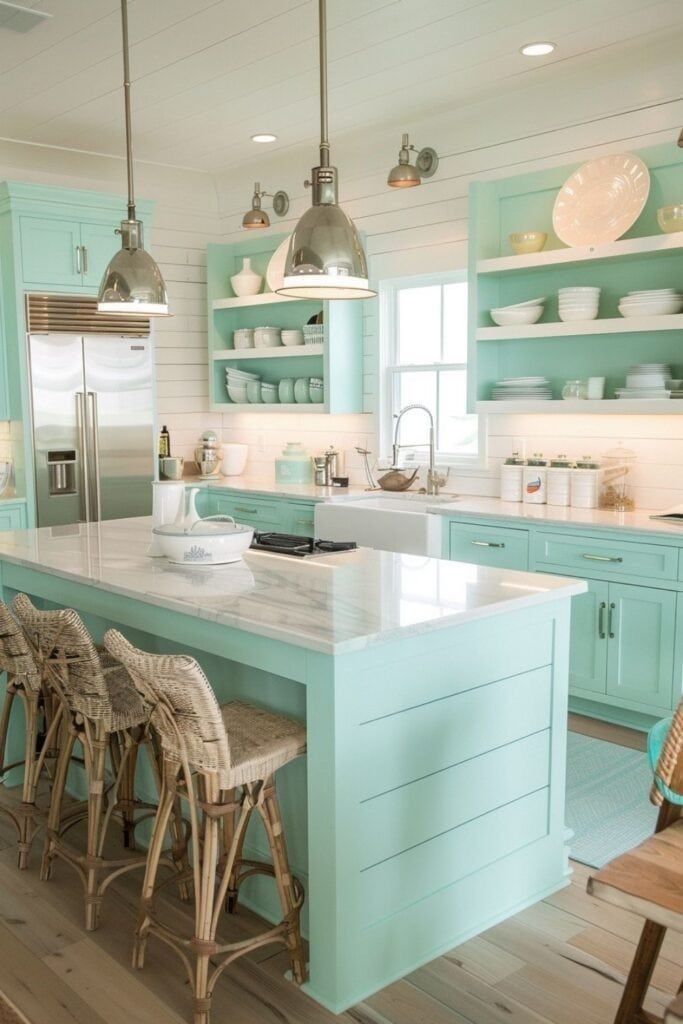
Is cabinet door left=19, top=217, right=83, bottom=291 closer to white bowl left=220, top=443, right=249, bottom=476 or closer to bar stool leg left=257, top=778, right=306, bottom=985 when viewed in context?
white bowl left=220, top=443, right=249, bottom=476

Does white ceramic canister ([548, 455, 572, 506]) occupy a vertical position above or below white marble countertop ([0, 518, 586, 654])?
above

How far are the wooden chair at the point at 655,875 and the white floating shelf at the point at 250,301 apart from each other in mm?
4859

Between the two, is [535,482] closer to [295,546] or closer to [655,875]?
[295,546]

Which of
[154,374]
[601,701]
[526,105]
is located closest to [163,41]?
[526,105]

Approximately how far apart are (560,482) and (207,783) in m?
3.01

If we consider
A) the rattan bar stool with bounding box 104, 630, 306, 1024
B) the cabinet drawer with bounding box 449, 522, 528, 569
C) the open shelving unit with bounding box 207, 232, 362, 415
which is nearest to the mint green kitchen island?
the rattan bar stool with bounding box 104, 630, 306, 1024

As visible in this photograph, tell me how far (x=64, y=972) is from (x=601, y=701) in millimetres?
2657

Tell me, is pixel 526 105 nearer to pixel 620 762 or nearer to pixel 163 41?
pixel 163 41

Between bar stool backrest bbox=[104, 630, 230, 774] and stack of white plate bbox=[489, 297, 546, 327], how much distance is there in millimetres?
3164

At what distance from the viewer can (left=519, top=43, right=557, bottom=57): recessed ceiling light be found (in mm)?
4344

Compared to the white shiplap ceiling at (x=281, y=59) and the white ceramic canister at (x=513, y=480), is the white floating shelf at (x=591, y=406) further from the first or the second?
the white shiplap ceiling at (x=281, y=59)

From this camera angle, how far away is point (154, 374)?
252 inches

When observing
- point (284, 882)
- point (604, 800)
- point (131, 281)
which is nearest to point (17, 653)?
point (284, 882)

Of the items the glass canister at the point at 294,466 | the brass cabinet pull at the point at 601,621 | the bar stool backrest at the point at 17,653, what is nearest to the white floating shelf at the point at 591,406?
the brass cabinet pull at the point at 601,621
